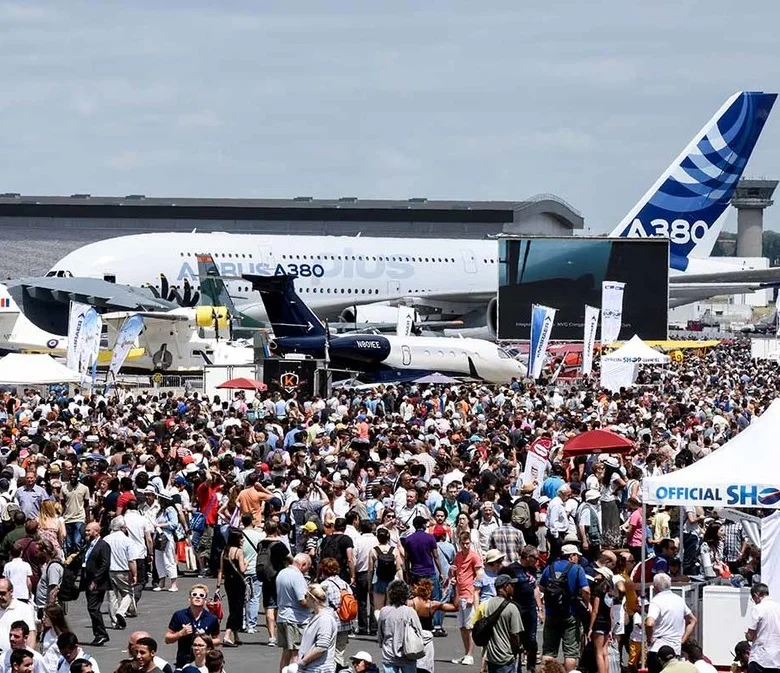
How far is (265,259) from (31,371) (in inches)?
1006

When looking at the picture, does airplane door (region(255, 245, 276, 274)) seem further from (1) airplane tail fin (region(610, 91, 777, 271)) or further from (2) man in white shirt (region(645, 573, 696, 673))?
(2) man in white shirt (region(645, 573, 696, 673))

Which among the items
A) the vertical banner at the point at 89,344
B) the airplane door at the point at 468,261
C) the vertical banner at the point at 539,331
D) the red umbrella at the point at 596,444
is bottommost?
the red umbrella at the point at 596,444

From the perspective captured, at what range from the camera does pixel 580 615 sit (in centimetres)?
1220

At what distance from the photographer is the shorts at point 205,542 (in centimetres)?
1705

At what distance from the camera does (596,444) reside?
19.2m

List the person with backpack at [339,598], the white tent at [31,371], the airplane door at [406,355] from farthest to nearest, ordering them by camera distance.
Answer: the airplane door at [406,355] → the white tent at [31,371] → the person with backpack at [339,598]

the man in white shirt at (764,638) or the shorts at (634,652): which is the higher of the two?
the man in white shirt at (764,638)

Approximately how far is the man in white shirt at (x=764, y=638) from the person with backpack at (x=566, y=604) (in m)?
1.68

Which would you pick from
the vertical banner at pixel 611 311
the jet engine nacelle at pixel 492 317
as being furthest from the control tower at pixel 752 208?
the vertical banner at pixel 611 311

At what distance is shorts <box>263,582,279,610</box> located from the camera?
1376 centimetres

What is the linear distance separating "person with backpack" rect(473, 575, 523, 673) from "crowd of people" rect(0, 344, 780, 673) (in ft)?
0.05

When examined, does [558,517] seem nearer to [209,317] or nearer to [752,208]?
[209,317]

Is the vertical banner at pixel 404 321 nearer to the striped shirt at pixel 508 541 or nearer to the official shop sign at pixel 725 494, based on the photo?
the striped shirt at pixel 508 541

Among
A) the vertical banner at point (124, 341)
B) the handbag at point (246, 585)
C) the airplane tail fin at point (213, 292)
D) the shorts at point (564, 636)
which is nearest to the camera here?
the shorts at point (564, 636)
